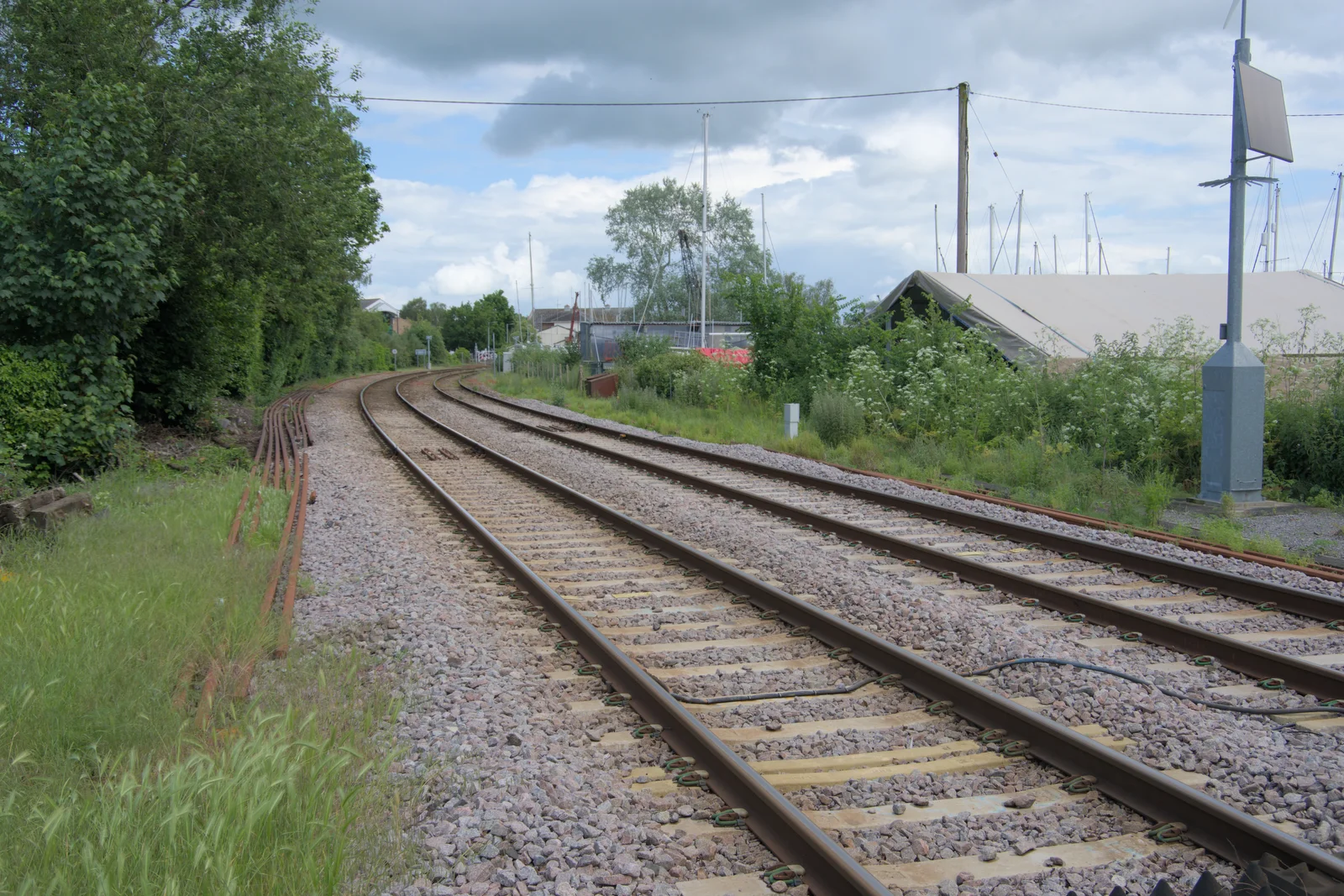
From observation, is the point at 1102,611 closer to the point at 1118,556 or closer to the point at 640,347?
the point at 1118,556

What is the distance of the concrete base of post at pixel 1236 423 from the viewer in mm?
10766

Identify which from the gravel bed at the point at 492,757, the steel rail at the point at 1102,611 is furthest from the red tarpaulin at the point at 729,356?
the gravel bed at the point at 492,757

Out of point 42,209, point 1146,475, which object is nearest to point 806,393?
point 1146,475

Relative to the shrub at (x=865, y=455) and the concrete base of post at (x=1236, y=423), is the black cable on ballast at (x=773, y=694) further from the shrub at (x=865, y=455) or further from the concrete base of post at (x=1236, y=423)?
the shrub at (x=865, y=455)

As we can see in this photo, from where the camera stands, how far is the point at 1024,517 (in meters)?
10.3

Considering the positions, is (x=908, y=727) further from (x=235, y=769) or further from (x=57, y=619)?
(x=57, y=619)

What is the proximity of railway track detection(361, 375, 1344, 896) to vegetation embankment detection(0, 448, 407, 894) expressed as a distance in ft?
4.04

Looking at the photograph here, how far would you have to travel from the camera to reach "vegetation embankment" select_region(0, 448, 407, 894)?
116 inches

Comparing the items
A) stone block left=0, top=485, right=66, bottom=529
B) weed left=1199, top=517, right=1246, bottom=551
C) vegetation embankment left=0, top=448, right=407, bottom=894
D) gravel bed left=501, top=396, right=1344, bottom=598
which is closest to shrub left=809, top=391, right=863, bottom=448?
gravel bed left=501, top=396, right=1344, bottom=598

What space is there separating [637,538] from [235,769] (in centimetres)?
629

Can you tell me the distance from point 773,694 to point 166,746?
9.64 feet

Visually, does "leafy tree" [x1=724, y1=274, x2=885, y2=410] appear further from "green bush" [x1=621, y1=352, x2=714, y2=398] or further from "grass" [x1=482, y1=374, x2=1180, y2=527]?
"green bush" [x1=621, y1=352, x2=714, y2=398]

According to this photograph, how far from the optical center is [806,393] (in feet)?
71.4

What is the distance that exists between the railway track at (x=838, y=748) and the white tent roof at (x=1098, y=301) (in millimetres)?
13771
